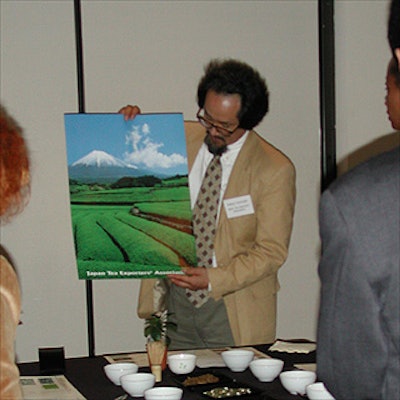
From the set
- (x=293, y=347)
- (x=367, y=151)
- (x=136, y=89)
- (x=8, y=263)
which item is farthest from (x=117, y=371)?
(x=367, y=151)

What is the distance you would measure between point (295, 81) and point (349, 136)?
1.52ft

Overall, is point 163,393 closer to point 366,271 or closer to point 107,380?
point 107,380

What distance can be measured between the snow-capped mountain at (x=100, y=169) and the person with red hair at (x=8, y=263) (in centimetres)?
183

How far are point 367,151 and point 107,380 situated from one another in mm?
2883

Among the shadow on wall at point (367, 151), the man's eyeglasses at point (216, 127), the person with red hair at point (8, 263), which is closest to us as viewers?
Result: the person with red hair at point (8, 263)

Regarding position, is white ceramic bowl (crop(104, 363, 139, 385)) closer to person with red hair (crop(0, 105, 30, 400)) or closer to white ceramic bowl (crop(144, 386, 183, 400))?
white ceramic bowl (crop(144, 386, 183, 400))

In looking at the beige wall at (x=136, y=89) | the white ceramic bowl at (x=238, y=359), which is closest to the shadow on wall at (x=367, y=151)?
the beige wall at (x=136, y=89)

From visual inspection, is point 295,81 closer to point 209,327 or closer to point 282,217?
point 282,217

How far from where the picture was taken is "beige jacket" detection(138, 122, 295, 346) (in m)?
3.57

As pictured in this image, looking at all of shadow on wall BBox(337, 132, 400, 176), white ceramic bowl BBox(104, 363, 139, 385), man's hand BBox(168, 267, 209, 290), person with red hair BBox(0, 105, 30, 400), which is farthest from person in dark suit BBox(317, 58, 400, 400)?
shadow on wall BBox(337, 132, 400, 176)

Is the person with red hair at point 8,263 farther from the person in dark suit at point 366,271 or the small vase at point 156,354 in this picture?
the small vase at point 156,354

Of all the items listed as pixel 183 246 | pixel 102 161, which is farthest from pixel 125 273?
pixel 102 161

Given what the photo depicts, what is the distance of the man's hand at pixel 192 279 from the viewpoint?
3.49 meters

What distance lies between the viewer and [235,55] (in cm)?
477
